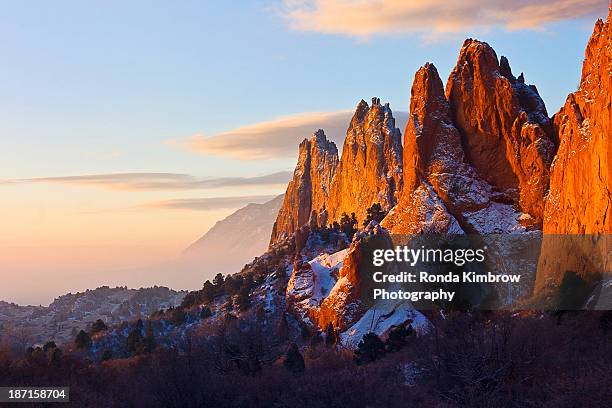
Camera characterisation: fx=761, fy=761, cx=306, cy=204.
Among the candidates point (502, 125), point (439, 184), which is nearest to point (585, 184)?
point (439, 184)

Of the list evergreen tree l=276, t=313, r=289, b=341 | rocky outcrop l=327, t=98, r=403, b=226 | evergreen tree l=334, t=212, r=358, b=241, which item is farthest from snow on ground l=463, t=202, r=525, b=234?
rocky outcrop l=327, t=98, r=403, b=226

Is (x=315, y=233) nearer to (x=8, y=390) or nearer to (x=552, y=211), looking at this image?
(x=552, y=211)

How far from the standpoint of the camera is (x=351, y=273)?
340 feet

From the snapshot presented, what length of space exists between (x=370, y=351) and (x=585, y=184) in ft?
101

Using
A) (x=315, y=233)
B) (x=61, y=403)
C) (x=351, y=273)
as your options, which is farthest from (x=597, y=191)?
(x=315, y=233)

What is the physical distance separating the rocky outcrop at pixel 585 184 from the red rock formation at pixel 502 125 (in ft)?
26.1

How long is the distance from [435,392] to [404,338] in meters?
27.9

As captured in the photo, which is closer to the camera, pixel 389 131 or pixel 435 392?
pixel 435 392

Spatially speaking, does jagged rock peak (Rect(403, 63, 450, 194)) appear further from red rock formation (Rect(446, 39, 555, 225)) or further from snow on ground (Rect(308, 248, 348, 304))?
snow on ground (Rect(308, 248, 348, 304))

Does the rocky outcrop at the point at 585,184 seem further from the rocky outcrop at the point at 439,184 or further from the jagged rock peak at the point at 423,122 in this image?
the jagged rock peak at the point at 423,122

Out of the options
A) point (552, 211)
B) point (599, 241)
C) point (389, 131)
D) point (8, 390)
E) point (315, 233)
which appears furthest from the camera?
point (389, 131)

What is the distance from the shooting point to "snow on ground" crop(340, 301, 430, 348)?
92.4 m

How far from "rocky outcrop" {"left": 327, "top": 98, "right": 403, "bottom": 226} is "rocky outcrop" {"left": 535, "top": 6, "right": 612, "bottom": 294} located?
75.8 meters

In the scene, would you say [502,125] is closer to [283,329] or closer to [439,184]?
[439,184]
